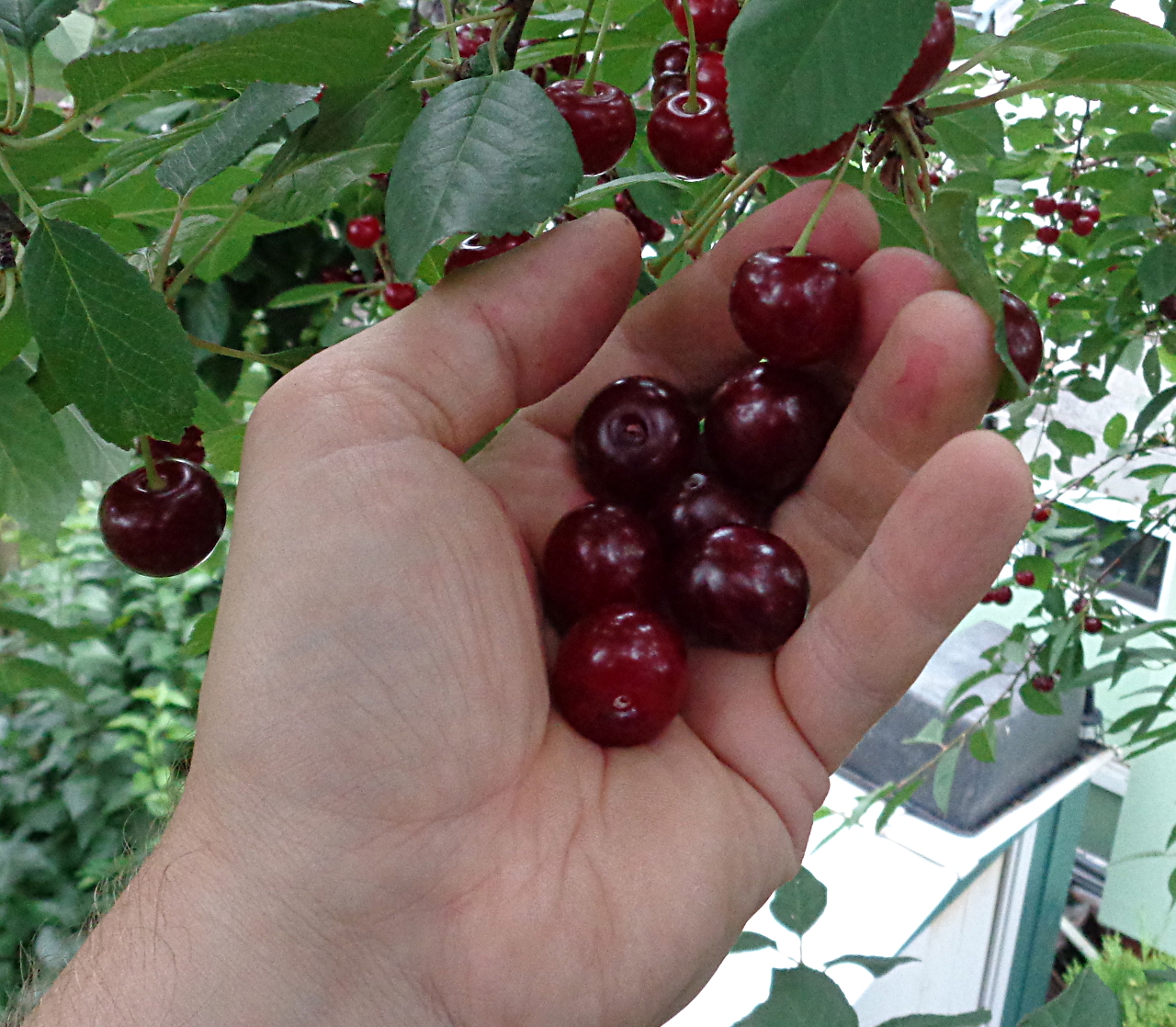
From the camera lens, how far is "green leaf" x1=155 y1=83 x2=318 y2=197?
556mm

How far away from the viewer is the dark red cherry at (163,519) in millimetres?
723

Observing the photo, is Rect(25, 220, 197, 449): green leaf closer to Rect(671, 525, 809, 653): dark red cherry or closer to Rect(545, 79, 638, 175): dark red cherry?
Rect(545, 79, 638, 175): dark red cherry

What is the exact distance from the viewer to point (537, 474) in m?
0.89

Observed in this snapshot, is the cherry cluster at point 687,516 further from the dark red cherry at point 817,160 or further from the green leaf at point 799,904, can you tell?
the green leaf at point 799,904

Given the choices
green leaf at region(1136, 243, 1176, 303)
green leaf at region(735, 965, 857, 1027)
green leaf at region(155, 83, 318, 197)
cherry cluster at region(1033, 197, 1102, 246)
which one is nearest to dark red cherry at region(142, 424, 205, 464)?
green leaf at region(155, 83, 318, 197)

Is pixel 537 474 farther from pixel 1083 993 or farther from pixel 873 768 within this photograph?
pixel 873 768

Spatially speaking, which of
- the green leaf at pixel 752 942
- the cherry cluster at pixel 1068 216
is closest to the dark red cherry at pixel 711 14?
the green leaf at pixel 752 942

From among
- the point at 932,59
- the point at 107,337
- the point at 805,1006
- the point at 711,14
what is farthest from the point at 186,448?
the point at 805,1006

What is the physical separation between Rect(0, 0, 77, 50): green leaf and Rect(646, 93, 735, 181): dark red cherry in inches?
13.5

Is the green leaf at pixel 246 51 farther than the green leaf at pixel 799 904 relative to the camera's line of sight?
No

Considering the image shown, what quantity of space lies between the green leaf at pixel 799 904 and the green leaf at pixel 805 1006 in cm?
13

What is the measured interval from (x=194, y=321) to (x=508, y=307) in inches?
38.7

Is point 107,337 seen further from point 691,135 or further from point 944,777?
point 944,777

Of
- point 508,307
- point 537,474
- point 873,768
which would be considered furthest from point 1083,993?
point 873,768
